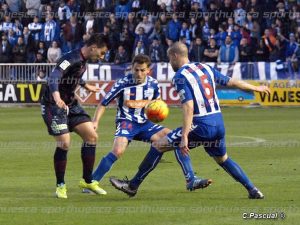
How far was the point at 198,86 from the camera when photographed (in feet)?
40.4

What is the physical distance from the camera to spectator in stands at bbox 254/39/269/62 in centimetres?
3469

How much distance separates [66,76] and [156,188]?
6.66 feet

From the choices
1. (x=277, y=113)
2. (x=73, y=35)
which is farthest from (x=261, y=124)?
(x=73, y=35)

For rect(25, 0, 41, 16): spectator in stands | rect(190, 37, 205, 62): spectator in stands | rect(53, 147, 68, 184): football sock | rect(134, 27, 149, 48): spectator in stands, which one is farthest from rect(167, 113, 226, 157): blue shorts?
rect(25, 0, 41, 16): spectator in stands

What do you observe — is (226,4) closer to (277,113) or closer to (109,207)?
(277,113)

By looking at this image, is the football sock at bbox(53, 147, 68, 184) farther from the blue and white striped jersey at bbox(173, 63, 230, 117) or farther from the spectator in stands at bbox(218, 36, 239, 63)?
the spectator in stands at bbox(218, 36, 239, 63)

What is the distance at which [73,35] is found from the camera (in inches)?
1457

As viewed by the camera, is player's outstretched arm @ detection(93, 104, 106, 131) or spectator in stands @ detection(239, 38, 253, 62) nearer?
player's outstretched arm @ detection(93, 104, 106, 131)

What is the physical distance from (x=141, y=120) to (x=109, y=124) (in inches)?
533

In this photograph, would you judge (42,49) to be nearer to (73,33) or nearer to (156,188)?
(73,33)

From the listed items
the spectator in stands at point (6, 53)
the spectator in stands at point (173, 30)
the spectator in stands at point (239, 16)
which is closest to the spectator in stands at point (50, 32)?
the spectator in stands at point (6, 53)

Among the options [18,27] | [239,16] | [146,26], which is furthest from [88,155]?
[18,27]

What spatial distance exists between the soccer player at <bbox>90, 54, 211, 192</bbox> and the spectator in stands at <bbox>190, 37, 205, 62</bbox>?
67.7 ft

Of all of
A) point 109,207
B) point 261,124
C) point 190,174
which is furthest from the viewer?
point 261,124
